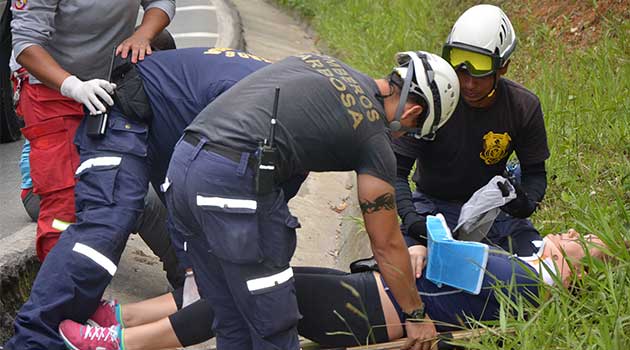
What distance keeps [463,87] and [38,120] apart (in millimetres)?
1984

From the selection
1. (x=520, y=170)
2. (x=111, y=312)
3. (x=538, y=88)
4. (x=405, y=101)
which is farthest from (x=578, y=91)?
(x=111, y=312)

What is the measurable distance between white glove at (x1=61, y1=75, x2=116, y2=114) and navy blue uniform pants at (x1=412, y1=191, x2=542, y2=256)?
5.42 ft

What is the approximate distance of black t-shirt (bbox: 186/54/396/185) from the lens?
368 cm

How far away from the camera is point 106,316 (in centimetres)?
449

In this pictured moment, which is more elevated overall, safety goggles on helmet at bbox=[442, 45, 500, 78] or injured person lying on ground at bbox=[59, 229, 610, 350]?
safety goggles on helmet at bbox=[442, 45, 500, 78]

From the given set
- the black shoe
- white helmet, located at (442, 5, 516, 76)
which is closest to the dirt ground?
white helmet, located at (442, 5, 516, 76)

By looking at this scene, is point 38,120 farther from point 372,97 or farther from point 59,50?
point 372,97

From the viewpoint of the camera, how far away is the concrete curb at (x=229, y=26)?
11998 millimetres

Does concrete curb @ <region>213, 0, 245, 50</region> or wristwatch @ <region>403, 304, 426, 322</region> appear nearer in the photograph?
wristwatch @ <region>403, 304, 426, 322</region>

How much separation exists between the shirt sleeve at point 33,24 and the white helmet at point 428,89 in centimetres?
163

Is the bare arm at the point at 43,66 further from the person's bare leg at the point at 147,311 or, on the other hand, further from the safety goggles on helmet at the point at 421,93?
the safety goggles on helmet at the point at 421,93

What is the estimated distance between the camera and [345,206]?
7.44m

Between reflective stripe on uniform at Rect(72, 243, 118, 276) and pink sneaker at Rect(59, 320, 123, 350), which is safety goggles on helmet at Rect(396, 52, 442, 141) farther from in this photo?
pink sneaker at Rect(59, 320, 123, 350)

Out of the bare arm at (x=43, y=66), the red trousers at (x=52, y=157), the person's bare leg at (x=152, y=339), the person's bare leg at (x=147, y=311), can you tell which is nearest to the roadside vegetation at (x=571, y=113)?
the person's bare leg at (x=152, y=339)
